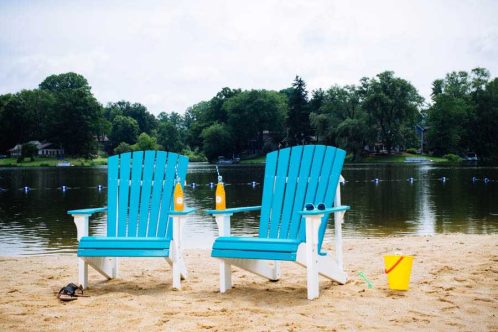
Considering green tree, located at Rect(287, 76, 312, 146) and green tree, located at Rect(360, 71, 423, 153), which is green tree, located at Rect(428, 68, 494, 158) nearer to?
green tree, located at Rect(360, 71, 423, 153)

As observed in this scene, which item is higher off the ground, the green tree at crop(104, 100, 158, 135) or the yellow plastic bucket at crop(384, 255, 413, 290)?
the green tree at crop(104, 100, 158, 135)

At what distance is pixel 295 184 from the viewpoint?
5750mm

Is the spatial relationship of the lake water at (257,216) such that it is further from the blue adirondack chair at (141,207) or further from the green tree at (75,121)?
the green tree at (75,121)

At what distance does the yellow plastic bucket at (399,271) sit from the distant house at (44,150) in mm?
97890

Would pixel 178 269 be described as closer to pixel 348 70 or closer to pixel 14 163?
pixel 348 70

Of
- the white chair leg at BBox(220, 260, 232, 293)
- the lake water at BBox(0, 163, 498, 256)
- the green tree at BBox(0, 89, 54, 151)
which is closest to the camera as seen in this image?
the white chair leg at BBox(220, 260, 232, 293)

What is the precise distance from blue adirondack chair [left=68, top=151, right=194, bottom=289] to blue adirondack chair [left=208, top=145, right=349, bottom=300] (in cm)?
66

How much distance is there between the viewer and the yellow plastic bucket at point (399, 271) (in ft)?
17.5

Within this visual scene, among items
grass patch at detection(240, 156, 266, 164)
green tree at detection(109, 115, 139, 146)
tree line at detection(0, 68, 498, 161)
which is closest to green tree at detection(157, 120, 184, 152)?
green tree at detection(109, 115, 139, 146)

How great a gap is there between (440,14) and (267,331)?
21.4m

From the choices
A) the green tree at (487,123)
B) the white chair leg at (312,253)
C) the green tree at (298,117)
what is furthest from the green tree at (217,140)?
the white chair leg at (312,253)

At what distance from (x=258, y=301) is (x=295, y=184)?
48.3 inches

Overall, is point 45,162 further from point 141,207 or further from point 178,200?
point 178,200

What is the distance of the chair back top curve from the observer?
558 cm
